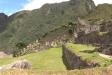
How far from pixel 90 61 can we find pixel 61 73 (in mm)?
12154

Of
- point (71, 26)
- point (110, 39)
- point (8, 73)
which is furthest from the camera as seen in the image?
point (71, 26)

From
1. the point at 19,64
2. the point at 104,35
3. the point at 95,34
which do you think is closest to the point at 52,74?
the point at 19,64

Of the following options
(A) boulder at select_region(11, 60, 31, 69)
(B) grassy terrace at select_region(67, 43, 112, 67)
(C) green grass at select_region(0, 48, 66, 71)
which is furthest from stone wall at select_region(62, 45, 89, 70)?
(A) boulder at select_region(11, 60, 31, 69)

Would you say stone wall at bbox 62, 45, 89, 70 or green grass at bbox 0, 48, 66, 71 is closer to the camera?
stone wall at bbox 62, 45, 89, 70

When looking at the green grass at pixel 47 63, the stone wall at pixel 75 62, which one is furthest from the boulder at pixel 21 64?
the stone wall at pixel 75 62

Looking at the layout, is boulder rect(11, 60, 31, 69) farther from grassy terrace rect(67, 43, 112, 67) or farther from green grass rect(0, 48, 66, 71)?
grassy terrace rect(67, 43, 112, 67)

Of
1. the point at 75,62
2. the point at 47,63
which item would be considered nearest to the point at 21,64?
the point at 75,62

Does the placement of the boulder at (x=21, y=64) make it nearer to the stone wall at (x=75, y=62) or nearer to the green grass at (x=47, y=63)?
the green grass at (x=47, y=63)

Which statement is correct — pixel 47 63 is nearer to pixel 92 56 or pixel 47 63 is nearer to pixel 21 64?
pixel 21 64

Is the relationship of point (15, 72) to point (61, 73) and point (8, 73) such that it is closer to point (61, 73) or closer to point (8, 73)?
point (8, 73)

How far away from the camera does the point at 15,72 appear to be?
16.4m

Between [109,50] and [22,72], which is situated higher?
[22,72]

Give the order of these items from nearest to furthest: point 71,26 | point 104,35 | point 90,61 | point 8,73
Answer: point 8,73, point 90,61, point 104,35, point 71,26

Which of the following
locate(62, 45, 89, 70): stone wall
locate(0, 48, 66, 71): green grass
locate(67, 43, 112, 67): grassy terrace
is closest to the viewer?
locate(67, 43, 112, 67): grassy terrace
